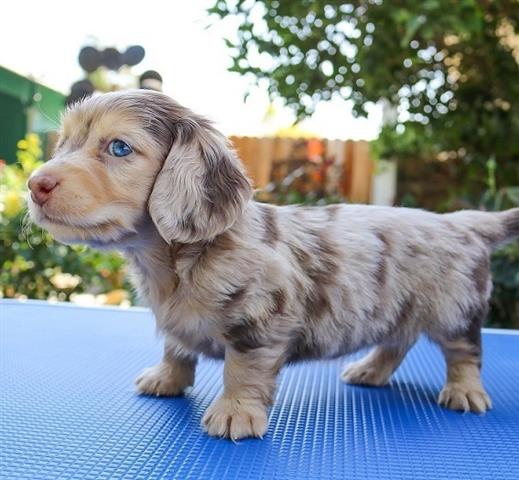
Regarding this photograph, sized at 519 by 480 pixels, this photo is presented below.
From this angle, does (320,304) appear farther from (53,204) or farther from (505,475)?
(53,204)

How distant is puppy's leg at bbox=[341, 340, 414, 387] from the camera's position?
7.33 ft

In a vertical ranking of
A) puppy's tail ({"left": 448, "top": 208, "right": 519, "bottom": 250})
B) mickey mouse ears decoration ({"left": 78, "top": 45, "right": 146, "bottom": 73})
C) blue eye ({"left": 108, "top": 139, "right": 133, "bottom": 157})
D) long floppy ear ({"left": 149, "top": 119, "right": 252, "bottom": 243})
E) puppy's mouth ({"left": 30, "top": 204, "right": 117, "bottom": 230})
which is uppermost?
mickey mouse ears decoration ({"left": 78, "top": 45, "right": 146, "bottom": 73})

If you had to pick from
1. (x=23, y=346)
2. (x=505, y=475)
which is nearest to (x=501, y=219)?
(x=505, y=475)

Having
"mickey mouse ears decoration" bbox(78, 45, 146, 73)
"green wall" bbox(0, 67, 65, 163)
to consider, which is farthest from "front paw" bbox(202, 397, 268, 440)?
"mickey mouse ears decoration" bbox(78, 45, 146, 73)

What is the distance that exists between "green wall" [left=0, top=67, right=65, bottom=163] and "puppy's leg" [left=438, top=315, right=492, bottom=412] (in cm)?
354

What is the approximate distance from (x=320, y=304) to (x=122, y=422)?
24.7 inches

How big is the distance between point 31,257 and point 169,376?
Result: 2749 mm

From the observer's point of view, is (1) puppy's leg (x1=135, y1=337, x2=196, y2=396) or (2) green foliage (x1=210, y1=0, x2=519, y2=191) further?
(2) green foliage (x1=210, y1=0, x2=519, y2=191)

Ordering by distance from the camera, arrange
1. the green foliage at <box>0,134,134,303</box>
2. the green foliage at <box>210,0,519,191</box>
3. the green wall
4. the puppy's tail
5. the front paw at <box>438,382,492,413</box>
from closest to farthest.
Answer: the front paw at <box>438,382,492,413</box> → the puppy's tail → the green foliage at <box>210,0,519,191</box> → the green foliage at <box>0,134,134,303</box> → the green wall

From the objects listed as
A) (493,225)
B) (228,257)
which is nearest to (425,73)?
(493,225)

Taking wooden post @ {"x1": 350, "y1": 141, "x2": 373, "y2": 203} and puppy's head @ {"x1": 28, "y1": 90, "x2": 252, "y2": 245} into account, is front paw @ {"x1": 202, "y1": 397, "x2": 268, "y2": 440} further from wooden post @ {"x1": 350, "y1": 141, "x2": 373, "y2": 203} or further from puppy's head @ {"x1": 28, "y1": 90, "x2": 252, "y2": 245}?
wooden post @ {"x1": 350, "y1": 141, "x2": 373, "y2": 203}

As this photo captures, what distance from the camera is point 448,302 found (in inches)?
78.3

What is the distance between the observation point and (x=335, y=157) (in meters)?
6.45

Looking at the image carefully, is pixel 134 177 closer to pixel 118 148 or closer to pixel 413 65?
pixel 118 148
